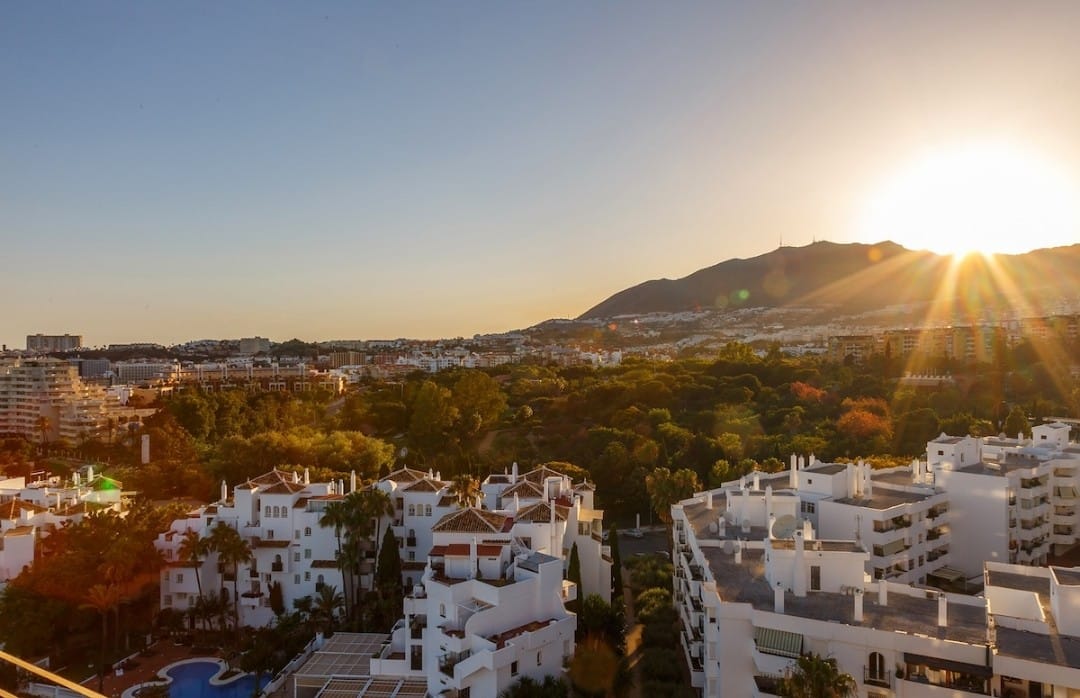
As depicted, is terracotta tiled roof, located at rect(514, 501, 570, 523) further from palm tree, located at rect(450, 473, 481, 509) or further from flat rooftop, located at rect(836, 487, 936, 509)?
flat rooftop, located at rect(836, 487, 936, 509)

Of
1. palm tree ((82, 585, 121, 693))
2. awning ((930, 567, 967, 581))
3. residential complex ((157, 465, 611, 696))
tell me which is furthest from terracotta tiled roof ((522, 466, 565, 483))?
palm tree ((82, 585, 121, 693))

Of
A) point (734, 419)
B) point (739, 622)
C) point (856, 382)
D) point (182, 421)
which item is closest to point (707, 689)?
point (739, 622)

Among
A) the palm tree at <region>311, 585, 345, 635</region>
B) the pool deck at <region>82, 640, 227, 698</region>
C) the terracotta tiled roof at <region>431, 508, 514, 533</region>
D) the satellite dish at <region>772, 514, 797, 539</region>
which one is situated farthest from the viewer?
the palm tree at <region>311, 585, 345, 635</region>

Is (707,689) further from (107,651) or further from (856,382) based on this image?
(856,382)

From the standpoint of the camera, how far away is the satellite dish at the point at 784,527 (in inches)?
821

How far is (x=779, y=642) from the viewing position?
14.7 metres

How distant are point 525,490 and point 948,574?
13427 mm

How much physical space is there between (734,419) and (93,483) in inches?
1355

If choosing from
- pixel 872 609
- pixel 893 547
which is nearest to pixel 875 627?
pixel 872 609

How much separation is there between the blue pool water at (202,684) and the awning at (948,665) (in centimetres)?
1735

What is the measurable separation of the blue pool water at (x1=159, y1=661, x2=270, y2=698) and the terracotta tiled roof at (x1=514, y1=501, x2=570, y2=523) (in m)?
8.91

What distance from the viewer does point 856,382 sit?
5072 cm

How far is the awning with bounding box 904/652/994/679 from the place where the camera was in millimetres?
13047

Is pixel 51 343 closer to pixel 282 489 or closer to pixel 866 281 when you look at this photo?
pixel 282 489
